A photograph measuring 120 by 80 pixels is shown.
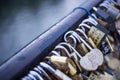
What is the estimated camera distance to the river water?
368 cm

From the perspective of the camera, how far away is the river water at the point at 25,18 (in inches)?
145

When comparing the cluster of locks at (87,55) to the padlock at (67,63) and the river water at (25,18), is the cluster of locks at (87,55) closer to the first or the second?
the padlock at (67,63)

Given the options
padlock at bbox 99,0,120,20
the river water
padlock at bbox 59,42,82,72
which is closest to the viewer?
padlock at bbox 59,42,82,72

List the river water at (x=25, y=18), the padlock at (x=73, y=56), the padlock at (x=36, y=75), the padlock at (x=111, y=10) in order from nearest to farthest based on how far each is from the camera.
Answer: the padlock at (x=36, y=75) < the padlock at (x=73, y=56) < the padlock at (x=111, y=10) < the river water at (x=25, y=18)

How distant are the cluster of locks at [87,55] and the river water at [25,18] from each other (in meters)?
2.27

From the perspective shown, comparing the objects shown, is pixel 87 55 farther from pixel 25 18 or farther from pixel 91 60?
pixel 25 18

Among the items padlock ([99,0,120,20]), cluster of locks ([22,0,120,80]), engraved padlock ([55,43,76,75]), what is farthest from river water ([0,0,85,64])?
engraved padlock ([55,43,76,75])

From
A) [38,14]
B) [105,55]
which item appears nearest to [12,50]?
[38,14]

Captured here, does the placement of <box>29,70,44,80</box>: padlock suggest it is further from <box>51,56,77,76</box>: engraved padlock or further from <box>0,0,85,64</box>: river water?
<box>0,0,85,64</box>: river water

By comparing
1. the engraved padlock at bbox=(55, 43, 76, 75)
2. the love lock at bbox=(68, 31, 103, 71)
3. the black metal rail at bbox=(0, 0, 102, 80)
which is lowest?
the love lock at bbox=(68, 31, 103, 71)

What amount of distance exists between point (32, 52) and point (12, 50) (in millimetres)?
2552

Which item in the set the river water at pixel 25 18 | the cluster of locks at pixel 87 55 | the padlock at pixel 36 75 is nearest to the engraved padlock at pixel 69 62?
the cluster of locks at pixel 87 55

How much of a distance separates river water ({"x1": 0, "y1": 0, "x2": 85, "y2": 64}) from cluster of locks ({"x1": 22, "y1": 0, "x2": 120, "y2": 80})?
7.45 ft

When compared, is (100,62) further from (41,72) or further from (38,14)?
(38,14)
